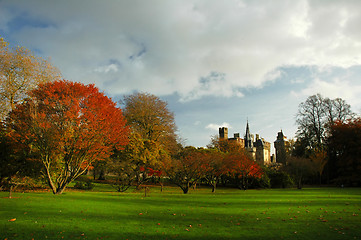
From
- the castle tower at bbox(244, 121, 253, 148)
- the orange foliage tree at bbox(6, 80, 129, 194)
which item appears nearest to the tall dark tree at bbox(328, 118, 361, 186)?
the orange foliage tree at bbox(6, 80, 129, 194)

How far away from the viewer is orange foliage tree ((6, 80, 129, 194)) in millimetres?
19812

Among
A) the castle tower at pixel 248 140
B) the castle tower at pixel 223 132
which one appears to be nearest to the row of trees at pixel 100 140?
the castle tower at pixel 223 132

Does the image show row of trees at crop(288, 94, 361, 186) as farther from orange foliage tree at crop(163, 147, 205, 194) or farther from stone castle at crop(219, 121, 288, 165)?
stone castle at crop(219, 121, 288, 165)

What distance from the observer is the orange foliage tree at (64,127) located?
780 inches

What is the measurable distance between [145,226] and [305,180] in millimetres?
49886

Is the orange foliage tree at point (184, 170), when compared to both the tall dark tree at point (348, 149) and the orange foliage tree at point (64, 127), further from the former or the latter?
the tall dark tree at point (348, 149)

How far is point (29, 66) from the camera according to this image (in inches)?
1184

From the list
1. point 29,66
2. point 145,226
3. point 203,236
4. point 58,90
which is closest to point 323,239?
point 203,236

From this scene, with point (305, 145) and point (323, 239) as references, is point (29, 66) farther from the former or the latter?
point (305, 145)

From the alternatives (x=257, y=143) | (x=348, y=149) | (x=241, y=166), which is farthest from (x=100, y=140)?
(x=257, y=143)

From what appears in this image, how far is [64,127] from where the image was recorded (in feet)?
69.7

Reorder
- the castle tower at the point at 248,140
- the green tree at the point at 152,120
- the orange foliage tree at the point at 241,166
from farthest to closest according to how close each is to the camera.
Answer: the castle tower at the point at 248,140 < the green tree at the point at 152,120 < the orange foliage tree at the point at 241,166

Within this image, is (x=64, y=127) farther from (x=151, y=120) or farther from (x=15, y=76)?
(x=151, y=120)

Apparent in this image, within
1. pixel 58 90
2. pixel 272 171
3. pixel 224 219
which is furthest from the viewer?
pixel 272 171
